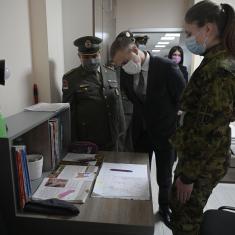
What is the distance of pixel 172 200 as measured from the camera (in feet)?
3.87

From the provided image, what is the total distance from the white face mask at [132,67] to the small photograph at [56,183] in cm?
87

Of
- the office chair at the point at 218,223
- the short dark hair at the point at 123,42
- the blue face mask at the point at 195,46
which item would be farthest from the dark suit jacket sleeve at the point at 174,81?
the office chair at the point at 218,223

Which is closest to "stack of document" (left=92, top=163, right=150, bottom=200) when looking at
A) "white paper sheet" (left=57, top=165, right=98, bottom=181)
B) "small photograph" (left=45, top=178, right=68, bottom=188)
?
"white paper sheet" (left=57, top=165, right=98, bottom=181)

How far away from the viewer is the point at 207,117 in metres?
0.97

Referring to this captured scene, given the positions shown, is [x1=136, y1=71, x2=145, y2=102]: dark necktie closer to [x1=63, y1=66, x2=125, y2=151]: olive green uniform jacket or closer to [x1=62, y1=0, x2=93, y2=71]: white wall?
[x1=63, y1=66, x2=125, y2=151]: olive green uniform jacket

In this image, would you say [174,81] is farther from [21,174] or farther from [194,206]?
[21,174]

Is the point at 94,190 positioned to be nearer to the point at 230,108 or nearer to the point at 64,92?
the point at 230,108

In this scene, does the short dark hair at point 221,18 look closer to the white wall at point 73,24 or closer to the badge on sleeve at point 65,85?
the badge on sleeve at point 65,85

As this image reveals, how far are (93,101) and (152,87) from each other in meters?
0.42

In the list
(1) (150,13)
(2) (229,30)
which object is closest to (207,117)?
→ (2) (229,30)

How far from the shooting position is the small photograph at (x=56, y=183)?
1.17 m

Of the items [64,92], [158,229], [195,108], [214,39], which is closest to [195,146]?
[195,108]

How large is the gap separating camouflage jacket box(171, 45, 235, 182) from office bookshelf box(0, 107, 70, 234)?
64cm

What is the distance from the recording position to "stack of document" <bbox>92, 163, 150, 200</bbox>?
1.11m
